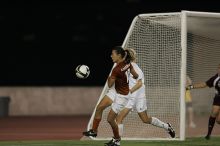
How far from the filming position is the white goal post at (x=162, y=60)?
15.2 metres

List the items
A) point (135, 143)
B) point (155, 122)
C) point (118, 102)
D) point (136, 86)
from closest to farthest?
point (118, 102) → point (136, 86) → point (155, 122) → point (135, 143)

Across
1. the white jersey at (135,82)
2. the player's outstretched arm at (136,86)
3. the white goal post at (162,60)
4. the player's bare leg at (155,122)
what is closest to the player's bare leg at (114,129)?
the player's outstretched arm at (136,86)

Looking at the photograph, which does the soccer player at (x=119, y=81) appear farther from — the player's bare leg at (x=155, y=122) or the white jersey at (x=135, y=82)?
the player's bare leg at (x=155, y=122)

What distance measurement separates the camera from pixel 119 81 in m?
13.1

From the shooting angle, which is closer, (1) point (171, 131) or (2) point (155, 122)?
(2) point (155, 122)

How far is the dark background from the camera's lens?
91.2ft

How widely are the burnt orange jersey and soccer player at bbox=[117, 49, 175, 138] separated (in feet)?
1.03

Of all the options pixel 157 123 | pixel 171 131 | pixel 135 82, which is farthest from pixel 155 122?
pixel 135 82

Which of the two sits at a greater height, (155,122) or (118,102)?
(118,102)

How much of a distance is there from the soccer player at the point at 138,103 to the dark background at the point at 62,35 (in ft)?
44.3

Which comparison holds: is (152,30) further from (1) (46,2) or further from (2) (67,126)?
(1) (46,2)

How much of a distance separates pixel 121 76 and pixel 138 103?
113 centimetres

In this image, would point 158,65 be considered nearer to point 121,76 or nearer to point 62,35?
point 121,76

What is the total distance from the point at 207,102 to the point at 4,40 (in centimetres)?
777
